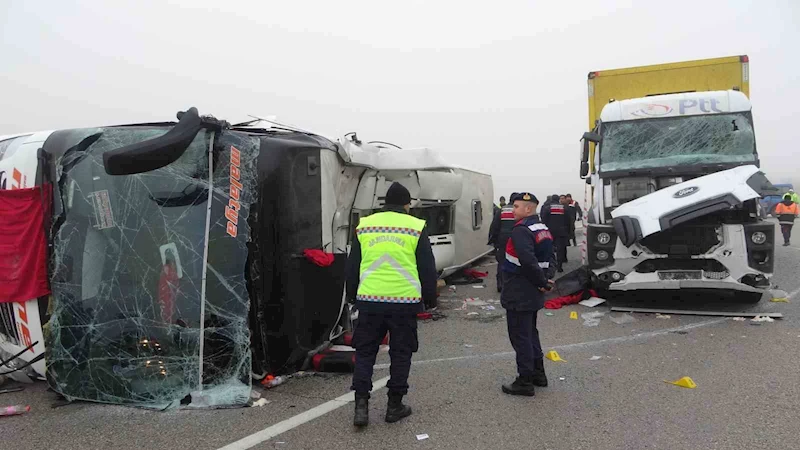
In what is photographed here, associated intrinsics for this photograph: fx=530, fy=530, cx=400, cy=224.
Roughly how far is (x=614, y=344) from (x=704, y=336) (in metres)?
1.07

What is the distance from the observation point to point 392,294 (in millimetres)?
3678

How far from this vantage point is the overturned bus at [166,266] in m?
4.21

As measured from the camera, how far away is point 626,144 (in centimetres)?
773

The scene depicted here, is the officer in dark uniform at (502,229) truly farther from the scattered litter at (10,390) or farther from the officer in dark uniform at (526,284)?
the scattered litter at (10,390)

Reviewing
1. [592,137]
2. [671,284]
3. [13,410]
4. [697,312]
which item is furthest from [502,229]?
[13,410]

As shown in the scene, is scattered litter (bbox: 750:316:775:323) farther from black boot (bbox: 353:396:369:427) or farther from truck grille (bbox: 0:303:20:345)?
truck grille (bbox: 0:303:20:345)

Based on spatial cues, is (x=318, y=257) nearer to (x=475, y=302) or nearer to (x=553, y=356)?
(x=553, y=356)

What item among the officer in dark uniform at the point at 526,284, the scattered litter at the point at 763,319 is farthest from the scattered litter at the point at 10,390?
the scattered litter at the point at 763,319

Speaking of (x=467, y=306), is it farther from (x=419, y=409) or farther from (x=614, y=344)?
(x=419, y=409)

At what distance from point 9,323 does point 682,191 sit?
24.5 feet

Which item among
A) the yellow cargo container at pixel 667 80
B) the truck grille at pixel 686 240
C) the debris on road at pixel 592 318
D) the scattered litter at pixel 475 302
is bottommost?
the debris on road at pixel 592 318

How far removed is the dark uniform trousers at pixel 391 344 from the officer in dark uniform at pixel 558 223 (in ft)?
24.6

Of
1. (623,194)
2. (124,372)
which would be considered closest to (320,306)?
(124,372)

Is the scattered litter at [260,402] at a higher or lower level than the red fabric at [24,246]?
lower
